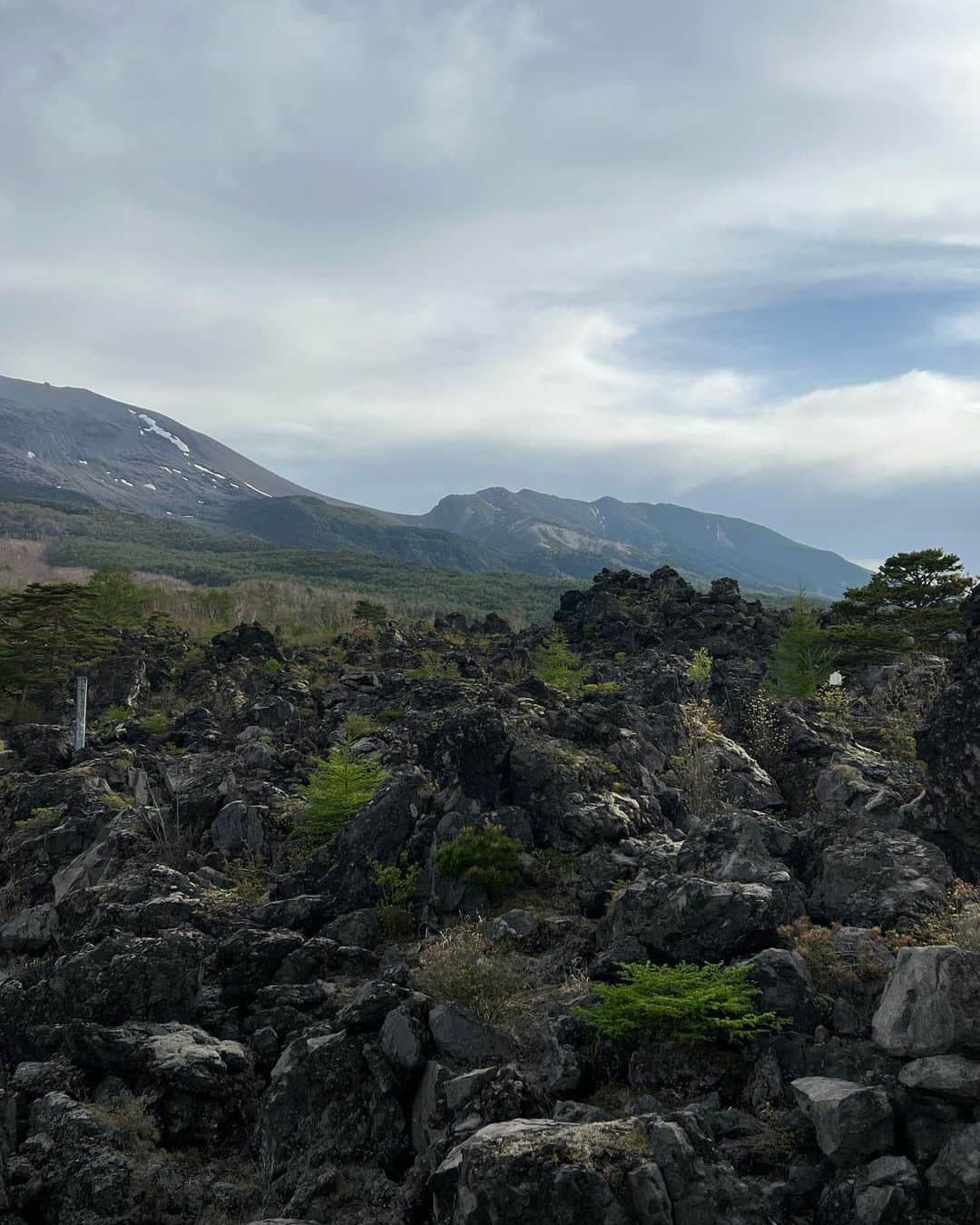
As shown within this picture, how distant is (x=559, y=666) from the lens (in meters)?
35.5

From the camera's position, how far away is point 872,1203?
6121 millimetres

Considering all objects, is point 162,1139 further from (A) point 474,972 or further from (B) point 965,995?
(B) point 965,995

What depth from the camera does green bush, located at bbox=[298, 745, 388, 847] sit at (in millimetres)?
16156

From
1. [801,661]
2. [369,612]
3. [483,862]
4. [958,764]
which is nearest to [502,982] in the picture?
[483,862]

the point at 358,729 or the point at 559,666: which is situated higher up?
the point at 559,666

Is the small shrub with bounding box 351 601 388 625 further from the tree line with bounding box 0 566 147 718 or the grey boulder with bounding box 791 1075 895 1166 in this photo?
the grey boulder with bounding box 791 1075 895 1166

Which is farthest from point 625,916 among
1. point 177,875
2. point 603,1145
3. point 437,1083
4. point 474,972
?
point 177,875

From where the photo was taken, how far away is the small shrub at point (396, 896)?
13078 mm

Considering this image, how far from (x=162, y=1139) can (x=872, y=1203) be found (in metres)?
6.77

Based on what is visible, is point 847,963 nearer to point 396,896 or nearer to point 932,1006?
point 932,1006

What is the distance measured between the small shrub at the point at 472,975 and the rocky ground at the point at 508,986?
5cm

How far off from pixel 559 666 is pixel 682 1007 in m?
27.3

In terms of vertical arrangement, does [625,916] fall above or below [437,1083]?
above

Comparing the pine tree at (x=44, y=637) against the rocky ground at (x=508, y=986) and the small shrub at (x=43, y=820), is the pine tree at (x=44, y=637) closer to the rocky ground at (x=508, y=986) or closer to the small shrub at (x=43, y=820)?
the rocky ground at (x=508, y=986)
